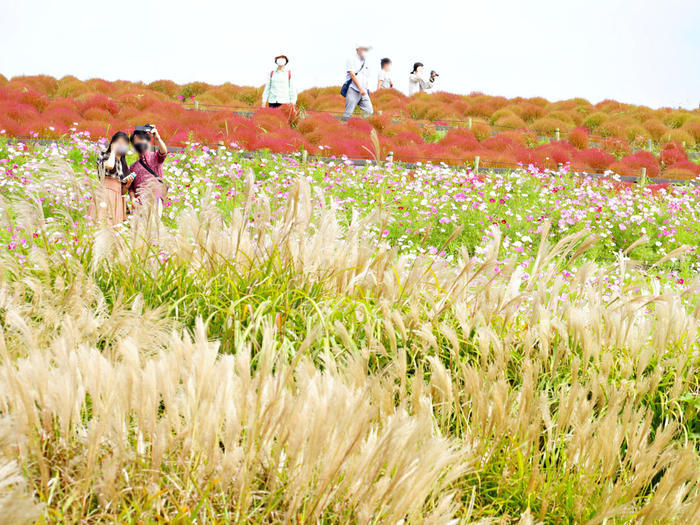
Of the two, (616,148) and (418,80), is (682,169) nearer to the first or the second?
(616,148)

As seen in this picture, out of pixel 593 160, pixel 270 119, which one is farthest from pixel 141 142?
pixel 593 160

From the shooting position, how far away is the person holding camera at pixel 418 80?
20.7m

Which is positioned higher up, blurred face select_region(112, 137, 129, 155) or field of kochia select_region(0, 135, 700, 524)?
blurred face select_region(112, 137, 129, 155)

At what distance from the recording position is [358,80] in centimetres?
1478

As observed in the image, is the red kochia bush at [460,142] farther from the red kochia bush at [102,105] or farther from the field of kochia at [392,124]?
the red kochia bush at [102,105]

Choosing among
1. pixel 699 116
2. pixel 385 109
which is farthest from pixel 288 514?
pixel 699 116

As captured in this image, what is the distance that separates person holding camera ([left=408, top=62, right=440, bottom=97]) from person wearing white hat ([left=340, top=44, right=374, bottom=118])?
18.4 ft

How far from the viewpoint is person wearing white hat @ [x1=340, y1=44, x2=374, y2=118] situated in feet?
47.2

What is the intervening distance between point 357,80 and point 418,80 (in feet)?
23.6

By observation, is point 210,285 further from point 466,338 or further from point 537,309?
point 537,309

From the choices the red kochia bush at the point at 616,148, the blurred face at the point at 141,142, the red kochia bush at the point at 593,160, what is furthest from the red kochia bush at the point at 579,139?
the blurred face at the point at 141,142

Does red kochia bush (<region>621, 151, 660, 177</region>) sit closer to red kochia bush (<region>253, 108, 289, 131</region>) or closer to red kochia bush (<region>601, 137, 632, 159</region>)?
red kochia bush (<region>601, 137, 632, 159</region>)

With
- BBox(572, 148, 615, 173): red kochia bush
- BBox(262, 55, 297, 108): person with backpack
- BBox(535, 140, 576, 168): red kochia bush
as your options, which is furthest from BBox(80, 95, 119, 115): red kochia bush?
BBox(572, 148, 615, 173): red kochia bush

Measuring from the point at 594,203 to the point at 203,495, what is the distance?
835 cm
